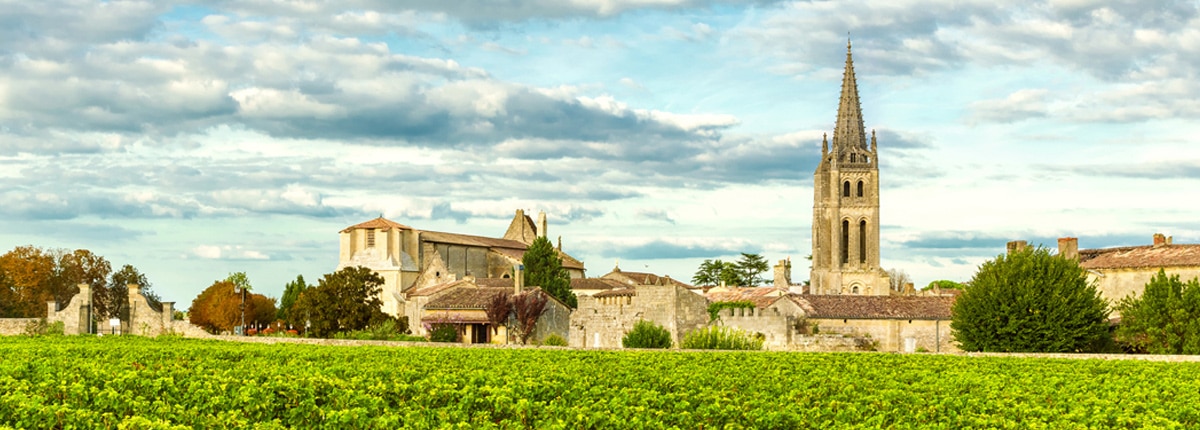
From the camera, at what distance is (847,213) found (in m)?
108

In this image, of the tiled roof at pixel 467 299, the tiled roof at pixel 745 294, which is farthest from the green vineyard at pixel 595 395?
the tiled roof at pixel 745 294

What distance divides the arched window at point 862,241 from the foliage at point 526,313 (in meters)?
53.2

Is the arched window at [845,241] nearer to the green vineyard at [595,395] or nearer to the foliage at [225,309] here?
the foliage at [225,309]

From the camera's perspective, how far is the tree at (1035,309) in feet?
144

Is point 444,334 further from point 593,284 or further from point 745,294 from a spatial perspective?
point 593,284

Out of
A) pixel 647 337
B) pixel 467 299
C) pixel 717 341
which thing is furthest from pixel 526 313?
pixel 717 341

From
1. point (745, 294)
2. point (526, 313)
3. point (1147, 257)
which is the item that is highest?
point (1147, 257)

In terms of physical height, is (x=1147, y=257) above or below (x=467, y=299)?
above

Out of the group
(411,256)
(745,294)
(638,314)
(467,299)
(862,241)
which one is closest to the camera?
(638,314)

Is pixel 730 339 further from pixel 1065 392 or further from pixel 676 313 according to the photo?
pixel 1065 392

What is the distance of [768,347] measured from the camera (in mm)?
47656

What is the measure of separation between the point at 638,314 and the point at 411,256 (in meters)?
49.9

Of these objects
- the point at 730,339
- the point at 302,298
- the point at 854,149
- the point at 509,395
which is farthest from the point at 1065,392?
the point at 854,149

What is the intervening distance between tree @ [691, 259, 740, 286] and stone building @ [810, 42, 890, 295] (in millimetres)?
19009
